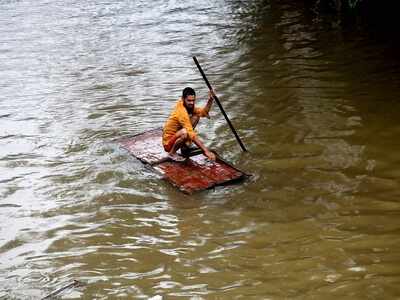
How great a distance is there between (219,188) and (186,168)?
26.1 inches

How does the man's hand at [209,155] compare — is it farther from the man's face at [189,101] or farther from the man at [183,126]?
the man's face at [189,101]

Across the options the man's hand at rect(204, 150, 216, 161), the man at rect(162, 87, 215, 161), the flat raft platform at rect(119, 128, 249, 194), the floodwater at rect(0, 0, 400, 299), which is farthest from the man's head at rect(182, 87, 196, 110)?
the floodwater at rect(0, 0, 400, 299)

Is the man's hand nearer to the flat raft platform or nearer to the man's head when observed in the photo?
the flat raft platform

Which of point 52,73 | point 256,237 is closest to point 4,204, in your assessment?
point 256,237

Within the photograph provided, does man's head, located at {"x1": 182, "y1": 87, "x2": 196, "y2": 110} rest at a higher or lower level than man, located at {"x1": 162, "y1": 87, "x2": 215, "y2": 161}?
higher

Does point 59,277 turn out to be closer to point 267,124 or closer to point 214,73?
point 267,124

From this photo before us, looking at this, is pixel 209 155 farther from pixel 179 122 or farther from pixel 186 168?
pixel 179 122

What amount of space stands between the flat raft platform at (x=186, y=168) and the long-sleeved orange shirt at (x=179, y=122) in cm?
33

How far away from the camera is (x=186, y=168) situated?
7.17m

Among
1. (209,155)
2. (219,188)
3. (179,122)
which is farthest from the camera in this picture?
(179,122)

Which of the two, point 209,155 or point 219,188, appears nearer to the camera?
point 219,188

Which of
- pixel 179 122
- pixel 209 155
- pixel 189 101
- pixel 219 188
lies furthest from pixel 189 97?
pixel 219 188

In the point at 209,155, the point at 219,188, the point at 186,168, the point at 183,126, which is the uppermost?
the point at 183,126

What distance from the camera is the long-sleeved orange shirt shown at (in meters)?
7.13
